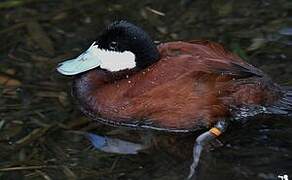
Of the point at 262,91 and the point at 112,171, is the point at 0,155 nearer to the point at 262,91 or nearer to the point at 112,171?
the point at 112,171

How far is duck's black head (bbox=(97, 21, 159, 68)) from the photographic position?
12.7 feet

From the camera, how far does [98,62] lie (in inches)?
160

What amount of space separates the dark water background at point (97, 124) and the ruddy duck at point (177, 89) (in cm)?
7

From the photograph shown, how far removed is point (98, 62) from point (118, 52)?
0.15 m

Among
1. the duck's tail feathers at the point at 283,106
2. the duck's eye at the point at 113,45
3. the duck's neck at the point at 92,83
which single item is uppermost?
the duck's eye at the point at 113,45

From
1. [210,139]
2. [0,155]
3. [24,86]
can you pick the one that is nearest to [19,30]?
[24,86]

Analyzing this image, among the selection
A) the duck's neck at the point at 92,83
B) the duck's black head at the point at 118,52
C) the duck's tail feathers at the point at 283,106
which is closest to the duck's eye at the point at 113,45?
the duck's black head at the point at 118,52

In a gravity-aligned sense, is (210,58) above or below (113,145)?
above

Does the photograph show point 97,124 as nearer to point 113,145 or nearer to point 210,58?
point 113,145

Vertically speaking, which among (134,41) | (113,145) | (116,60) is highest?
(134,41)

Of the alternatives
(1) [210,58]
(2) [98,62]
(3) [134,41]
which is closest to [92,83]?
(2) [98,62]

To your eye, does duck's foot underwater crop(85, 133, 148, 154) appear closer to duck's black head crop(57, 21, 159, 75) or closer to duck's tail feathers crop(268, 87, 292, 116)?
duck's black head crop(57, 21, 159, 75)

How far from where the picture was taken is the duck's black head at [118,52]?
389 centimetres

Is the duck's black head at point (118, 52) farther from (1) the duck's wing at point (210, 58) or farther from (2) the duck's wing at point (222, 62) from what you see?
(2) the duck's wing at point (222, 62)
